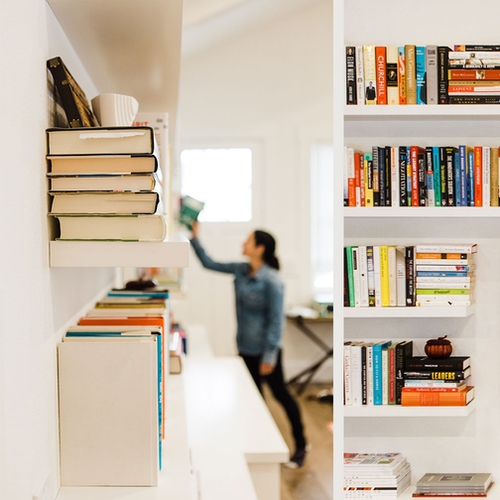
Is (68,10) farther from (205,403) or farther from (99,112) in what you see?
(205,403)

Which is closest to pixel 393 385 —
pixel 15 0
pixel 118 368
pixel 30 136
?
pixel 118 368

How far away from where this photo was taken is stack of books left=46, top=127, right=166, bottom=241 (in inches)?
53.5

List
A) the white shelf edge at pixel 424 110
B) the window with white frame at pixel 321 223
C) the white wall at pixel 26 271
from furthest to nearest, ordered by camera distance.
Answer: the window with white frame at pixel 321 223, the white shelf edge at pixel 424 110, the white wall at pixel 26 271

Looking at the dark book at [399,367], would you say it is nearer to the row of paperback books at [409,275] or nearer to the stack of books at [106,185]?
the row of paperback books at [409,275]

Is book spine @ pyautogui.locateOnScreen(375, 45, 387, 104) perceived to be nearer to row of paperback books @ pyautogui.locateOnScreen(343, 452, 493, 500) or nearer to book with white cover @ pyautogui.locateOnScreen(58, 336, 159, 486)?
book with white cover @ pyautogui.locateOnScreen(58, 336, 159, 486)

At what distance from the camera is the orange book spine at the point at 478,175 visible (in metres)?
1.66

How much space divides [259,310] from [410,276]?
292 cm

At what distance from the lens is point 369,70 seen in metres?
1.64

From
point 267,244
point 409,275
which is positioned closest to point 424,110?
point 409,275

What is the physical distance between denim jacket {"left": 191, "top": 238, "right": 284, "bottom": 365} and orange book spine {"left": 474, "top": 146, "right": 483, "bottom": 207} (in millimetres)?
2808

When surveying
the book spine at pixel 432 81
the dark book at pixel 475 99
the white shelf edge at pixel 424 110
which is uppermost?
the book spine at pixel 432 81

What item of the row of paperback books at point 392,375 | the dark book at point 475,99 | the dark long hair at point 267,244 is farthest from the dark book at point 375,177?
the dark long hair at point 267,244

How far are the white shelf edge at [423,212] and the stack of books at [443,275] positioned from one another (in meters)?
0.09

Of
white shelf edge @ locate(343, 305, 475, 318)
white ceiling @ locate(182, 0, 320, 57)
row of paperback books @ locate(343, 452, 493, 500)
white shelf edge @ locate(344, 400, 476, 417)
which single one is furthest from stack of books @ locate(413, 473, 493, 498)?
white ceiling @ locate(182, 0, 320, 57)
